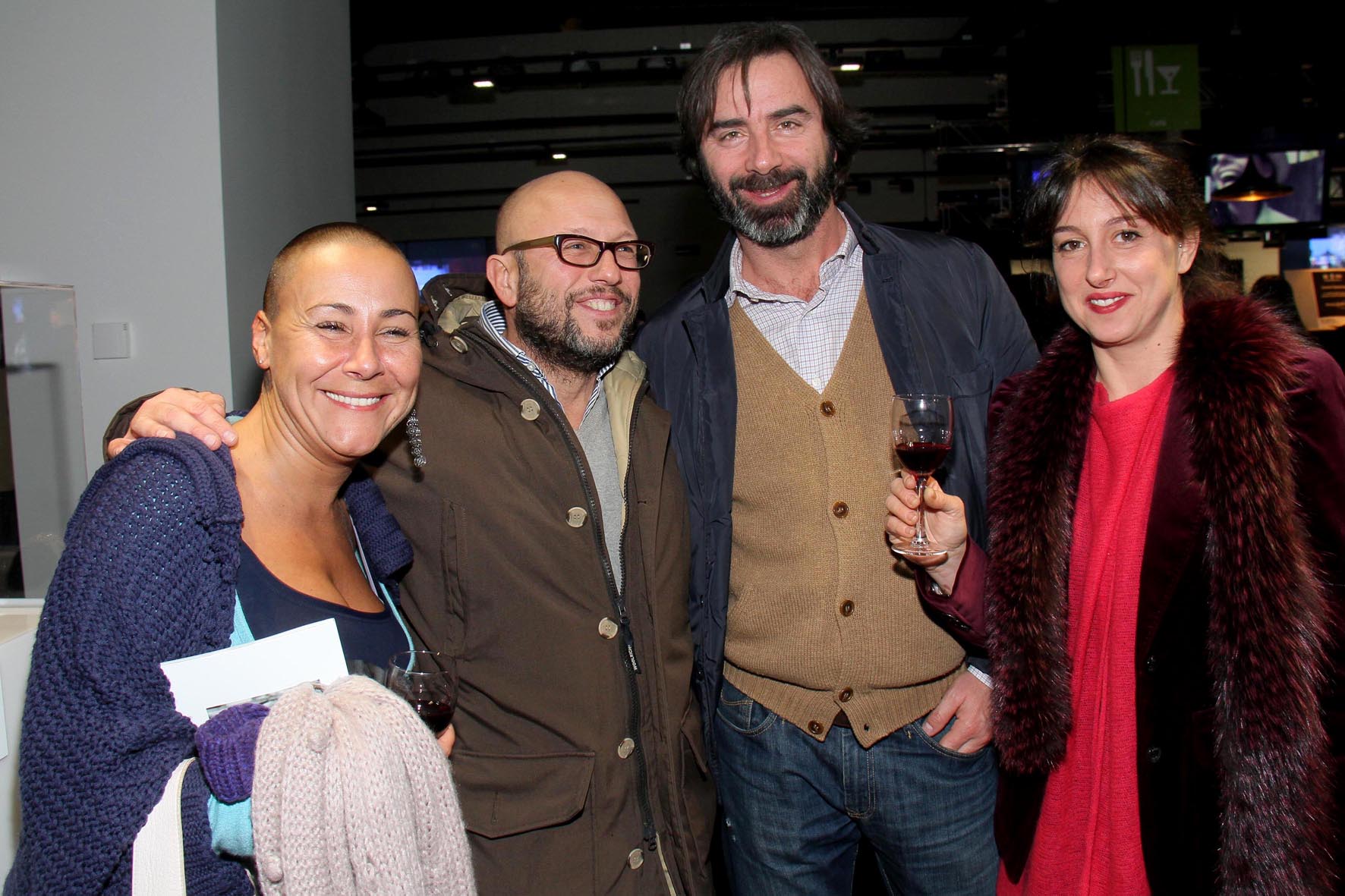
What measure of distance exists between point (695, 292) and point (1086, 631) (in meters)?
1.28

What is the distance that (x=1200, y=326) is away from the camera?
5.84 feet

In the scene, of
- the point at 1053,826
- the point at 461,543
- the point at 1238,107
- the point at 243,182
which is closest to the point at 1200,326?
the point at 1053,826

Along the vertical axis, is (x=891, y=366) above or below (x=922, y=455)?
above

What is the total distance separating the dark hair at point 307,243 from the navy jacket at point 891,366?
2.93 feet

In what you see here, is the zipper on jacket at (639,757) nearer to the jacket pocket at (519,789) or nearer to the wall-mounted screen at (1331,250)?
the jacket pocket at (519,789)

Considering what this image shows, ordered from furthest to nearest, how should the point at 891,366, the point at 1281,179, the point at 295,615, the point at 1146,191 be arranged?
the point at 1281,179, the point at 891,366, the point at 1146,191, the point at 295,615

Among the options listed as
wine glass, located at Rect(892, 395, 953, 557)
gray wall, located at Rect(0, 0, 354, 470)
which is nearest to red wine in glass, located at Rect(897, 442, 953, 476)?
wine glass, located at Rect(892, 395, 953, 557)

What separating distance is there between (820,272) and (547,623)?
115 centimetres

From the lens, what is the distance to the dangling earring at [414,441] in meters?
1.94

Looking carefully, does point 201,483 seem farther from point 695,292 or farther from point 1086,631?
point 1086,631

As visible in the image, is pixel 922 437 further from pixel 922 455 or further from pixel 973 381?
pixel 973 381

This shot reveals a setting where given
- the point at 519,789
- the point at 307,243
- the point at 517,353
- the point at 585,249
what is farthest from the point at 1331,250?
the point at 307,243

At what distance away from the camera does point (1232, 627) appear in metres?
1.66

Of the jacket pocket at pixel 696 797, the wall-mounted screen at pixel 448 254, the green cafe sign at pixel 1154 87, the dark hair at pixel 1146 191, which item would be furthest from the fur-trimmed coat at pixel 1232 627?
the wall-mounted screen at pixel 448 254
